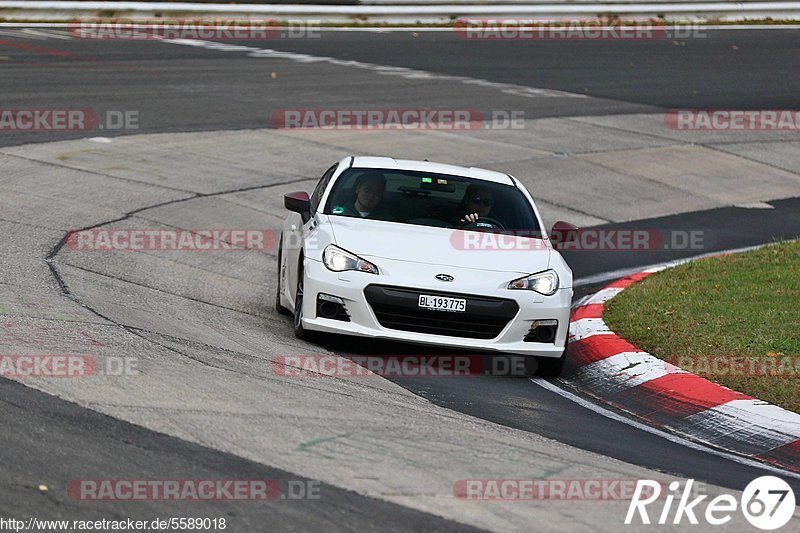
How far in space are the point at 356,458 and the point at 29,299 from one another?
3782mm

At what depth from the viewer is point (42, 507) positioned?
521 cm

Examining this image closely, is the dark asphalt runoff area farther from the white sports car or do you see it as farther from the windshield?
the white sports car

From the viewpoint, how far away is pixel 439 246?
9.48 meters

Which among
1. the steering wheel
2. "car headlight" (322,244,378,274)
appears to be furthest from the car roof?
"car headlight" (322,244,378,274)

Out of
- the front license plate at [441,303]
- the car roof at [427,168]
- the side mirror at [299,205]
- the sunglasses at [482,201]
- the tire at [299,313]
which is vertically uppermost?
the car roof at [427,168]

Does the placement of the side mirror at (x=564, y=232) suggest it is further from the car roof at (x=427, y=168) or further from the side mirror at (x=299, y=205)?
the side mirror at (x=299, y=205)

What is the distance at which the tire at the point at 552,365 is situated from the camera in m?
9.25

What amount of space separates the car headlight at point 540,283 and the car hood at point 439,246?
0.06m

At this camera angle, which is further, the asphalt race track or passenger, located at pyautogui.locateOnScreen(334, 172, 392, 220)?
passenger, located at pyautogui.locateOnScreen(334, 172, 392, 220)

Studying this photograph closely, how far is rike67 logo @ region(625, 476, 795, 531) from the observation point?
5832mm

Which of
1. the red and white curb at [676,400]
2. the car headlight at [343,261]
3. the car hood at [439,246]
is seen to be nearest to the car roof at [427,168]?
the car hood at [439,246]

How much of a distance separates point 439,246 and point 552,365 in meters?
1.20

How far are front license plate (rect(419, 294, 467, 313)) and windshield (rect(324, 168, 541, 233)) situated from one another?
50.0 inches

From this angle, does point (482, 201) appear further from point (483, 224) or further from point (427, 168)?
point (427, 168)
